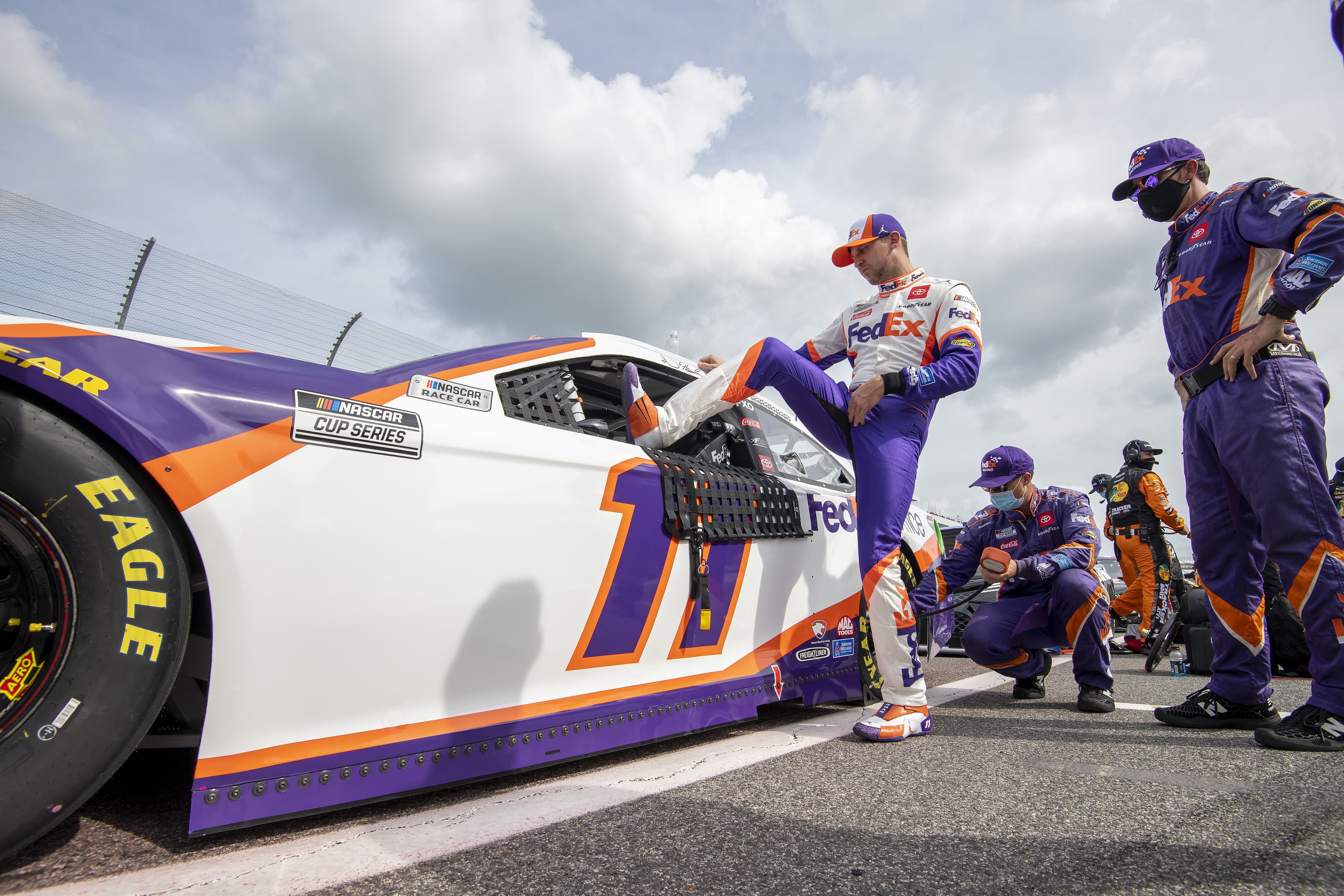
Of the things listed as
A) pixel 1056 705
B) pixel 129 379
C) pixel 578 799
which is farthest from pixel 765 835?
pixel 1056 705

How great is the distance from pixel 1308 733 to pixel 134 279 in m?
5.29

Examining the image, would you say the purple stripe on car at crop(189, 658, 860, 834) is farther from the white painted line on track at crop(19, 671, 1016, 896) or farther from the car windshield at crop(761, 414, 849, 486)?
the car windshield at crop(761, 414, 849, 486)

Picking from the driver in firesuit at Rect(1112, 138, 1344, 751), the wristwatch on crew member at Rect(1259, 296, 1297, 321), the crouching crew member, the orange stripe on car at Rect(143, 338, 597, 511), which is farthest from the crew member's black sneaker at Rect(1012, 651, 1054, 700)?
the orange stripe on car at Rect(143, 338, 597, 511)

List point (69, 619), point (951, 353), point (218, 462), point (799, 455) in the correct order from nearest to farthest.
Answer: point (69, 619), point (218, 462), point (951, 353), point (799, 455)

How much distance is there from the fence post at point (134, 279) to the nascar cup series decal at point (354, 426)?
9.46 ft

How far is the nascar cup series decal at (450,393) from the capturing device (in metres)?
1.65

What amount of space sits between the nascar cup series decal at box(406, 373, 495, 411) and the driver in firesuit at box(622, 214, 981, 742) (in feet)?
1.93

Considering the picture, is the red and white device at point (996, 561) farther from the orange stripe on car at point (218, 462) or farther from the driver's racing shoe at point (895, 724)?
the orange stripe on car at point (218, 462)

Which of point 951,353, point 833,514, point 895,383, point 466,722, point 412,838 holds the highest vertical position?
A: point 951,353

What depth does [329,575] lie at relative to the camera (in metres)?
1.38

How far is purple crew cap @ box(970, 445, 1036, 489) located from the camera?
3.61 meters

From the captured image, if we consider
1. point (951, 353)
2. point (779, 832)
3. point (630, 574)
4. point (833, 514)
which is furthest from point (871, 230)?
point (779, 832)

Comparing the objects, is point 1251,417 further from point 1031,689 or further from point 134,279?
point 134,279

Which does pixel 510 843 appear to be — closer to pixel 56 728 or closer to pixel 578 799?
pixel 578 799
